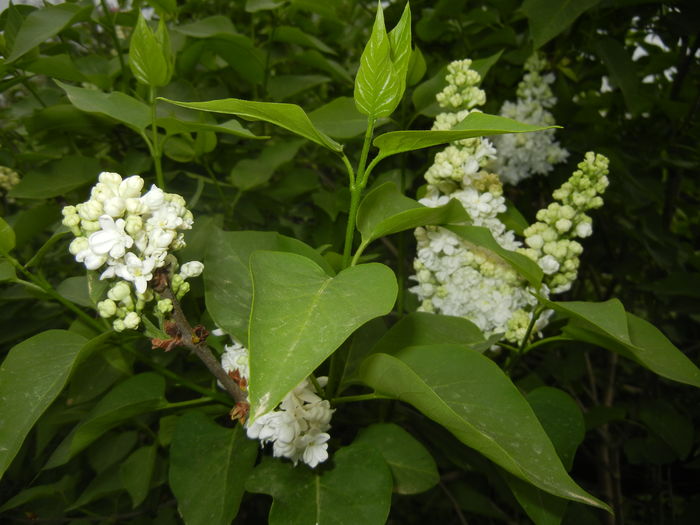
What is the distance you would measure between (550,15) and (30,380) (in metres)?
1.07

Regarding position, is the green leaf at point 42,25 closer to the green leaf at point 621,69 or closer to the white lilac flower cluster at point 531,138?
the white lilac flower cluster at point 531,138

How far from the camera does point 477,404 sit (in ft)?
1.96

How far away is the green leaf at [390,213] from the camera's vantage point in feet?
1.92

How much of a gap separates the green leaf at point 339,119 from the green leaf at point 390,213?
0.99 ft

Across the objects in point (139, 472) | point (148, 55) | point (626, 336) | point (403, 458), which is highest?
point (148, 55)

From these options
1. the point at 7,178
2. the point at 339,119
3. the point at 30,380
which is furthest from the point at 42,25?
the point at 30,380

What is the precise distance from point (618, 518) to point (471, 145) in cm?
97

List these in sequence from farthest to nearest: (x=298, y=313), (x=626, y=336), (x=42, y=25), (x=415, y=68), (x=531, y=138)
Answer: (x=531, y=138), (x=415, y=68), (x=42, y=25), (x=626, y=336), (x=298, y=313)

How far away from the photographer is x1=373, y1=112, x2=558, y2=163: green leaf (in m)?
0.48

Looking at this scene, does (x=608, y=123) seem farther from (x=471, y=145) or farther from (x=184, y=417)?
(x=184, y=417)

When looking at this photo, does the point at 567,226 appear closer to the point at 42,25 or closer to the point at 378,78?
the point at 378,78

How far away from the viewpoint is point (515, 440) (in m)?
0.55

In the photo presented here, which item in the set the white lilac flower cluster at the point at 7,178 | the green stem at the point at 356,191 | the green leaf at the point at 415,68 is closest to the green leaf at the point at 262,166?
the green leaf at the point at 415,68

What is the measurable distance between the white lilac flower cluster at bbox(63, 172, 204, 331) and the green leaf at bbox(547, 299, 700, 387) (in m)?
0.44
